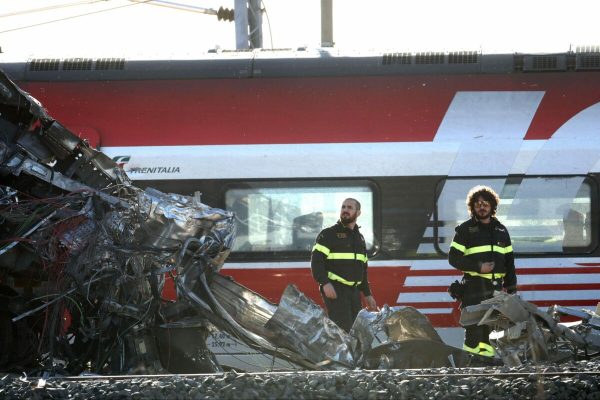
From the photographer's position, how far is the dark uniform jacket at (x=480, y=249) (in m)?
7.64

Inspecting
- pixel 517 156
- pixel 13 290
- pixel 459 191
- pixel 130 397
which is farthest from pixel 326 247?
pixel 130 397

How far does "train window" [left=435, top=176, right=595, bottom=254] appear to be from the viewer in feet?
28.8

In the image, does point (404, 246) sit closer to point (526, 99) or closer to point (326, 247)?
point (326, 247)

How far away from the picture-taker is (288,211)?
29.2ft

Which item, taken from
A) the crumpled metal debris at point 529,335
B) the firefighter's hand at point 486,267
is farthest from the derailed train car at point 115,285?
the firefighter's hand at point 486,267

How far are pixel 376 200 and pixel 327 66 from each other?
137cm

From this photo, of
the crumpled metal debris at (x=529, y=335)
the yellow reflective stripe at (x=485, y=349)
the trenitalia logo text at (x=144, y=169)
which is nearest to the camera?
the crumpled metal debris at (x=529, y=335)

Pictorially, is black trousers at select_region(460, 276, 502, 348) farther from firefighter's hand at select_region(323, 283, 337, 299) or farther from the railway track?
the railway track

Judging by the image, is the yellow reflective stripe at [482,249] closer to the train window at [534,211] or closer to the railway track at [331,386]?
the train window at [534,211]

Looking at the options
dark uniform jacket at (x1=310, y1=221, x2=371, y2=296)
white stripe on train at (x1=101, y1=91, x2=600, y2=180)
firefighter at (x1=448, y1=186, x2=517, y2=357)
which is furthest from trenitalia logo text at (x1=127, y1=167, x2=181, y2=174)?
firefighter at (x1=448, y1=186, x2=517, y2=357)

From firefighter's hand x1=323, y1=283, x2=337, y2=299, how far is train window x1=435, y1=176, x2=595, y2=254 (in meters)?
1.35

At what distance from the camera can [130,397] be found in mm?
4867

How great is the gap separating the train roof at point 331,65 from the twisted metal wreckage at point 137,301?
114 inches

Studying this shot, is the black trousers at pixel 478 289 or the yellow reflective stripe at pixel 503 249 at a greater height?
the yellow reflective stripe at pixel 503 249
